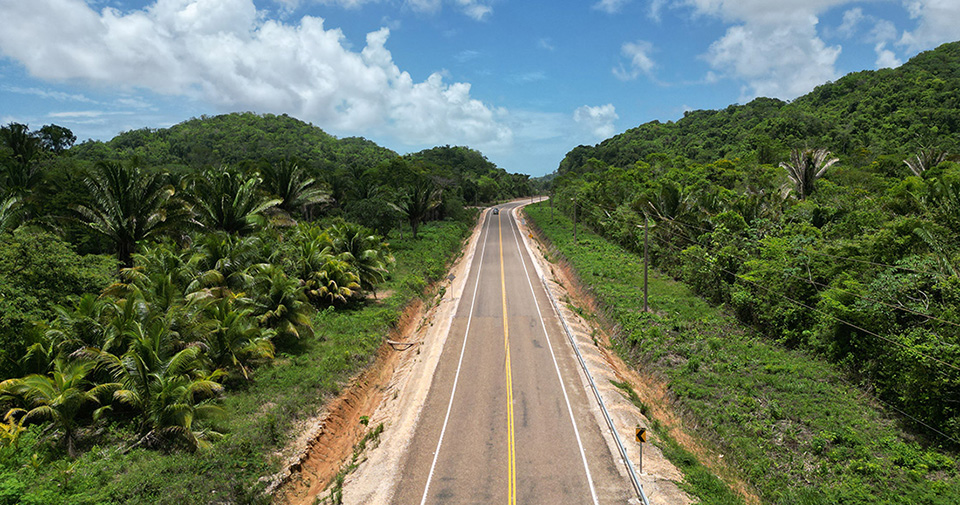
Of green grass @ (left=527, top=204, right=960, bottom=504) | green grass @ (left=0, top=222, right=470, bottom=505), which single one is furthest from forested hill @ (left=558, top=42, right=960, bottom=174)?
green grass @ (left=0, top=222, right=470, bottom=505)

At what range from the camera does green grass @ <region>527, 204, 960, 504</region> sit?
1275cm

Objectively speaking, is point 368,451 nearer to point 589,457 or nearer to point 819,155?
point 589,457

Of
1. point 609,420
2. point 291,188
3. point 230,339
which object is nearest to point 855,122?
point 609,420

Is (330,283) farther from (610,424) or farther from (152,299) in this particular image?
(610,424)

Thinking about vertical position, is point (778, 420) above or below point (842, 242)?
below

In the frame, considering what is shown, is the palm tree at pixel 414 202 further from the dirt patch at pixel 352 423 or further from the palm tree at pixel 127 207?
the palm tree at pixel 127 207

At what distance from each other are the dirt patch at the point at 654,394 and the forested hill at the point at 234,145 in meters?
59.4

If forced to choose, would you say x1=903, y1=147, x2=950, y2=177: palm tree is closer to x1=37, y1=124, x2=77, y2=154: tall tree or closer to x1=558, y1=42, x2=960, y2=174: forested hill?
x1=558, y1=42, x2=960, y2=174: forested hill

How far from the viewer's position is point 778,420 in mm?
16109

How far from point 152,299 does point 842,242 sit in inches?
1098

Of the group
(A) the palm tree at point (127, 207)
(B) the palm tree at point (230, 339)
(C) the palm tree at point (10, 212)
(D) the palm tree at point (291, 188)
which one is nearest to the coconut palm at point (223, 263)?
(A) the palm tree at point (127, 207)

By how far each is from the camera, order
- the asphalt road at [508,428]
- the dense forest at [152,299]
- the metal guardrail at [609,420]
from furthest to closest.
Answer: the asphalt road at [508,428]
the metal guardrail at [609,420]
the dense forest at [152,299]

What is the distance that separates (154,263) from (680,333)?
23.9 meters

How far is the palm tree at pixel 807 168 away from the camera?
3500cm
